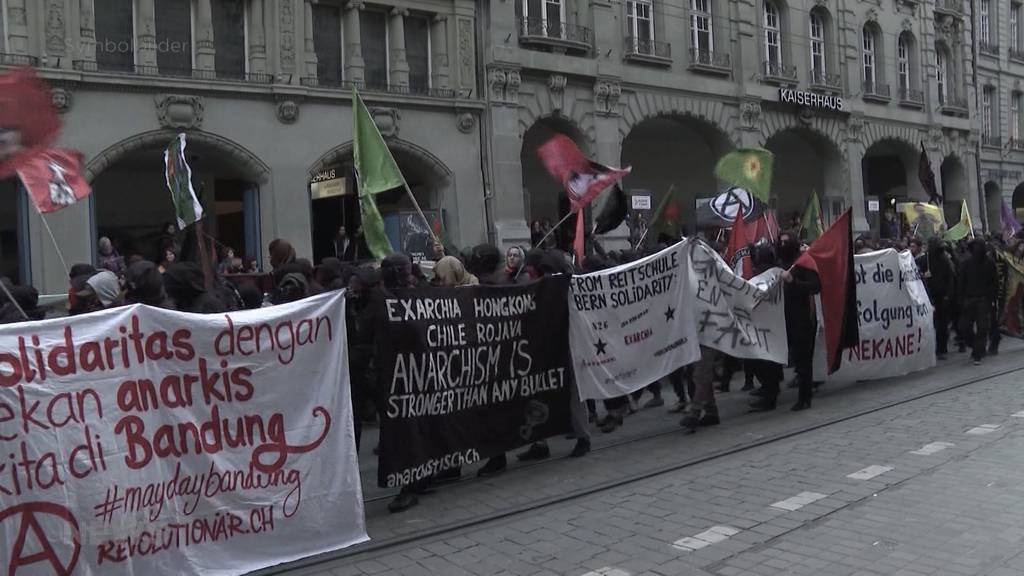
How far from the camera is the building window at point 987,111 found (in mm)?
37781

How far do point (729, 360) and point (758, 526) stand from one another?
5824mm

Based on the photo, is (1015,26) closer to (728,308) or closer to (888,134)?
(888,134)

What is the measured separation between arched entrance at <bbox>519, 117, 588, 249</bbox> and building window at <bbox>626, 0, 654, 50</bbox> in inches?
117

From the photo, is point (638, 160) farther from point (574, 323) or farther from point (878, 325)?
point (574, 323)

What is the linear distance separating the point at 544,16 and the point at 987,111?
25.4 metres

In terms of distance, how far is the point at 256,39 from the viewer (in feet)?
55.8

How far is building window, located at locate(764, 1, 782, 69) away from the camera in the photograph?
2717 centimetres

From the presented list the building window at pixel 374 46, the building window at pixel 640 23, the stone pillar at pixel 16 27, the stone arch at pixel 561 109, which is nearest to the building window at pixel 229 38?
the building window at pixel 374 46

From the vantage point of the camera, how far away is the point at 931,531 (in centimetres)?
536

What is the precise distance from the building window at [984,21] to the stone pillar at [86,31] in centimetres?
3533

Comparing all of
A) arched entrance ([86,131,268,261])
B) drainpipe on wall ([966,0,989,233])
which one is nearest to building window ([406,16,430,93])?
arched entrance ([86,131,268,261])

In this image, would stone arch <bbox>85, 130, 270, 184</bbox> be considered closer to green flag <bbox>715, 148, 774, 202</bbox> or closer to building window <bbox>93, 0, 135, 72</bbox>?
building window <bbox>93, 0, 135, 72</bbox>

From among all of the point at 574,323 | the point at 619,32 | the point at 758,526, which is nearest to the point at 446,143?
the point at 619,32

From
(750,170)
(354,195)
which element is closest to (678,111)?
(354,195)
